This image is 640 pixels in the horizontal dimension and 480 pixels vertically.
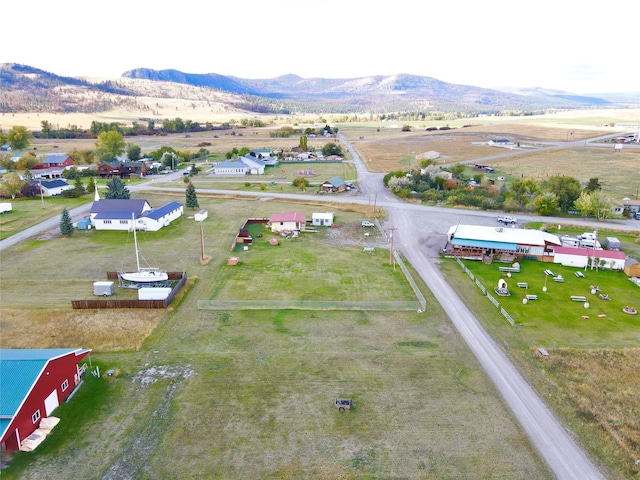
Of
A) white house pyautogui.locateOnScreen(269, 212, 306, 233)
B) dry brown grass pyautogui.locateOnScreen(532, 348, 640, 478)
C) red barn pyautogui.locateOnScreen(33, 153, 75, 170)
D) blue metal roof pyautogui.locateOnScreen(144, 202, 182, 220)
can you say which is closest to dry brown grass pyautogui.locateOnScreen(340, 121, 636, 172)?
white house pyautogui.locateOnScreen(269, 212, 306, 233)

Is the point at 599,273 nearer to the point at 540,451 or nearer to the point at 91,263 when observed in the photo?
the point at 540,451

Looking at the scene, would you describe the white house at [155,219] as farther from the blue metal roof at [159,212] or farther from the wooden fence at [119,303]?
the wooden fence at [119,303]

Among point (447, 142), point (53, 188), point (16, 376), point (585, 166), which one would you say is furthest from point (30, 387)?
point (447, 142)

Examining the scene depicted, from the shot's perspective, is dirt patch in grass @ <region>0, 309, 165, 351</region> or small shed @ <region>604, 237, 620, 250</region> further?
small shed @ <region>604, 237, 620, 250</region>

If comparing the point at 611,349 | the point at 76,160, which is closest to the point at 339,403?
the point at 611,349

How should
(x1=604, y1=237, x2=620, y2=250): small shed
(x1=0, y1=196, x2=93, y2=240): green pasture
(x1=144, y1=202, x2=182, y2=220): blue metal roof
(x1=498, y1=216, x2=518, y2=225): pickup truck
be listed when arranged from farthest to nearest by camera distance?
1. (x1=498, y1=216, x2=518, y2=225): pickup truck
2. (x1=0, y1=196, x2=93, y2=240): green pasture
3. (x1=144, y1=202, x2=182, y2=220): blue metal roof
4. (x1=604, y1=237, x2=620, y2=250): small shed

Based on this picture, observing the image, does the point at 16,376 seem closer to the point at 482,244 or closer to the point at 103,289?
the point at 103,289

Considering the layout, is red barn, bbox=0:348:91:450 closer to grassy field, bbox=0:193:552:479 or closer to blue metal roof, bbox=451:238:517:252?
grassy field, bbox=0:193:552:479
